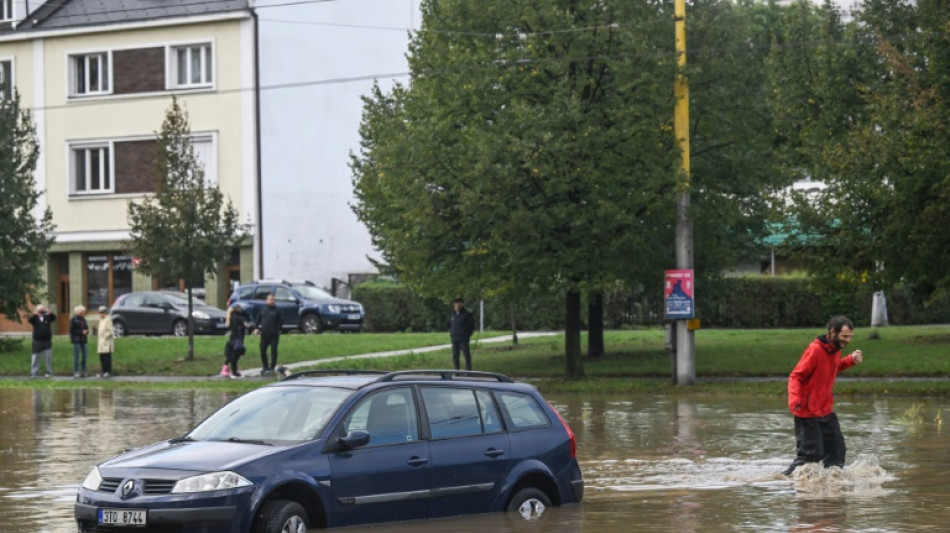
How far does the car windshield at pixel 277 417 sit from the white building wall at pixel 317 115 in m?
42.5

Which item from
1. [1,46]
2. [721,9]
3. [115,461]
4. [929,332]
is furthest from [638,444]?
[1,46]

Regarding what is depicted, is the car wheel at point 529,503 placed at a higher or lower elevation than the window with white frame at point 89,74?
lower

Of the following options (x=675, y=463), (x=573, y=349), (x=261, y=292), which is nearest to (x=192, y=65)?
(x=261, y=292)

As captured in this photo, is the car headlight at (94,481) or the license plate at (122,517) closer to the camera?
the license plate at (122,517)

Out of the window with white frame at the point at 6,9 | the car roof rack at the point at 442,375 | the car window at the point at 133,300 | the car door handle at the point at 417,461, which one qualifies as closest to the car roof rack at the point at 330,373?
the car roof rack at the point at 442,375

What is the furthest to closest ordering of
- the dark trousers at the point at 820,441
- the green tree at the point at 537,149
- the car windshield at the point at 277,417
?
the green tree at the point at 537,149, the dark trousers at the point at 820,441, the car windshield at the point at 277,417

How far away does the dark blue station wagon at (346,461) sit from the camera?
11055 millimetres

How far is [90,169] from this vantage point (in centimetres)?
5716

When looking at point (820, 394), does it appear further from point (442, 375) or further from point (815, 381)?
point (442, 375)

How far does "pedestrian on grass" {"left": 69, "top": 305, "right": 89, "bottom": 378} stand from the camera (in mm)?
37469

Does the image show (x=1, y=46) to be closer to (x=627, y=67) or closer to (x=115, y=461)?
(x=627, y=67)

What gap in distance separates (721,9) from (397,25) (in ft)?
82.8

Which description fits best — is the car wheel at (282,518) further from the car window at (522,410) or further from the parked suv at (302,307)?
the parked suv at (302,307)

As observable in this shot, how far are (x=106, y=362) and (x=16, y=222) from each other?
20.7 feet
